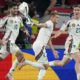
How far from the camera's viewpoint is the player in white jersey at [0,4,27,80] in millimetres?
11289

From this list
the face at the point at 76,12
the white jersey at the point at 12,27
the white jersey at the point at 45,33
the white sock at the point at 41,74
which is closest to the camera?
the face at the point at 76,12

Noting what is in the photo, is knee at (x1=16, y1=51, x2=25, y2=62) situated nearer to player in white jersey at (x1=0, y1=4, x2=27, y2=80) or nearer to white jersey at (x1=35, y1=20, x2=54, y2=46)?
player in white jersey at (x1=0, y1=4, x2=27, y2=80)

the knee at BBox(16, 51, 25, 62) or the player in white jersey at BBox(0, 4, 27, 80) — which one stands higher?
the player in white jersey at BBox(0, 4, 27, 80)

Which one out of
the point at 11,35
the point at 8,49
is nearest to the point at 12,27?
the point at 11,35

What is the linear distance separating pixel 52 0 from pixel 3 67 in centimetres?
276

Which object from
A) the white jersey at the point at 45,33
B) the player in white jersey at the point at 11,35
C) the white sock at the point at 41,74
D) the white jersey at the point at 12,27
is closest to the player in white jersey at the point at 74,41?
the white jersey at the point at 45,33

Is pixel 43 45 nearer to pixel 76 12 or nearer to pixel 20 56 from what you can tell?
pixel 20 56

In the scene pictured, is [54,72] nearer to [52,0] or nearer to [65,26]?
[65,26]

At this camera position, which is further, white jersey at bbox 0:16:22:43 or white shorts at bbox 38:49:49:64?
white jersey at bbox 0:16:22:43

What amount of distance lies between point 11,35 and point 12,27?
19cm

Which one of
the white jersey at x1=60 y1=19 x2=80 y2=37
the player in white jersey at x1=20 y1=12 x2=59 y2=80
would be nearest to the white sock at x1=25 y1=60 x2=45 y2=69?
the player in white jersey at x1=20 y1=12 x2=59 y2=80

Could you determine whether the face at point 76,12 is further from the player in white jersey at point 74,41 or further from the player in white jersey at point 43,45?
the player in white jersey at point 43,45

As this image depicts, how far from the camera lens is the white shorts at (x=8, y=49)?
11281 millimetres

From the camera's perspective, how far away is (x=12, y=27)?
11.5 m
